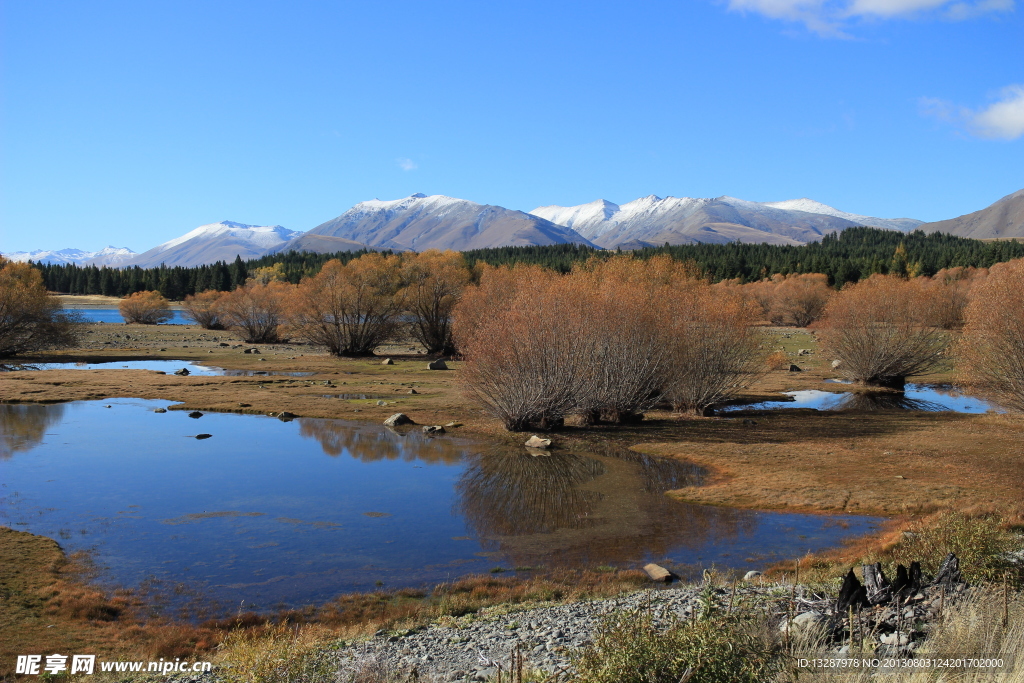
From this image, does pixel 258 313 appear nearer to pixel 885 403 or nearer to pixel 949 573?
pixel 885 403

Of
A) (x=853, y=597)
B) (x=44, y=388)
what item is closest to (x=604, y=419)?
(x=853, y=597)

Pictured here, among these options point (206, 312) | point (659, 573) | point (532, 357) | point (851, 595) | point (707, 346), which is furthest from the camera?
point (206, 312)

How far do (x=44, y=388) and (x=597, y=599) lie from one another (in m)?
42.4

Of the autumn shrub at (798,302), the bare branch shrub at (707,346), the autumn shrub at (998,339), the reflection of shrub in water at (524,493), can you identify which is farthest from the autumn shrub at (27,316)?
the autumn shrub at (798,302)

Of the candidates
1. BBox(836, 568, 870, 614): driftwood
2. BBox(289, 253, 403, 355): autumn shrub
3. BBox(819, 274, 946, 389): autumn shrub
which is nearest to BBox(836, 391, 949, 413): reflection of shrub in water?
BBox(819, 274, 946, 389): autumn shrub

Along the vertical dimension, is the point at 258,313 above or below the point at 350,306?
below

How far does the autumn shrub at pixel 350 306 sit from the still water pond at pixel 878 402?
40.6m

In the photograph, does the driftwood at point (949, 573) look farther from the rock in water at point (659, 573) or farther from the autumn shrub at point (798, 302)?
the autumn shrub at point (798, 302)

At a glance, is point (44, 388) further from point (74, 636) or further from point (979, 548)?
point (979, 548)

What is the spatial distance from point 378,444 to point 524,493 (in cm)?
971

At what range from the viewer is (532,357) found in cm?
3062

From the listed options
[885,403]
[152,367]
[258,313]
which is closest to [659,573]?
[885,403]

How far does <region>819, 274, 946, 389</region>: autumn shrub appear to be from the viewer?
154 feet

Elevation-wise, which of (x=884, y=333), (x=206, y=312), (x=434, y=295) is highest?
(x=434, y=295)
